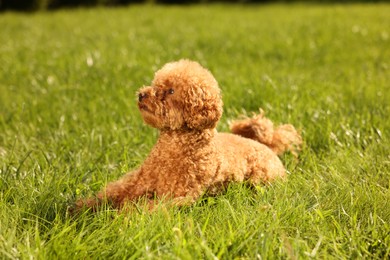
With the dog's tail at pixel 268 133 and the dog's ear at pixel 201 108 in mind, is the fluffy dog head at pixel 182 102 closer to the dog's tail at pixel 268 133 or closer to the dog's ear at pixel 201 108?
the dog's ear at pixel 201 108

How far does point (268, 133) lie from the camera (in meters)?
3.59

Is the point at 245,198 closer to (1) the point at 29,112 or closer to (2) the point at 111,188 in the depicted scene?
(2) the point at 111,188

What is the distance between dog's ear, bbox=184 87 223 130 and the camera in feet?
8.91

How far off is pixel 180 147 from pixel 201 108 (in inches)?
10.6

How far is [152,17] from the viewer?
12.8 m

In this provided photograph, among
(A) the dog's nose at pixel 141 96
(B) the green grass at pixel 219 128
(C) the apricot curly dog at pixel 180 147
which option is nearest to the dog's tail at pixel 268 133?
(B) the green grass at pixel 219 128

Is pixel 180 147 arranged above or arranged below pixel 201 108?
below

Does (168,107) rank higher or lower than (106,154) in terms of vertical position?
higher

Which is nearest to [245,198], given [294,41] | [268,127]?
[268,127]

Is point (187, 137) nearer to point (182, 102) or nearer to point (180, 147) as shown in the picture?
point (180, 147)

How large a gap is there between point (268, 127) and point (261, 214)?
3.77 feet

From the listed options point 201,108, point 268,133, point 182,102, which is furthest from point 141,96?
point 268,133

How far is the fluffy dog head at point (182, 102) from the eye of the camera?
273cm

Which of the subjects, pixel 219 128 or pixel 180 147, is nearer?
pixel 180 147
